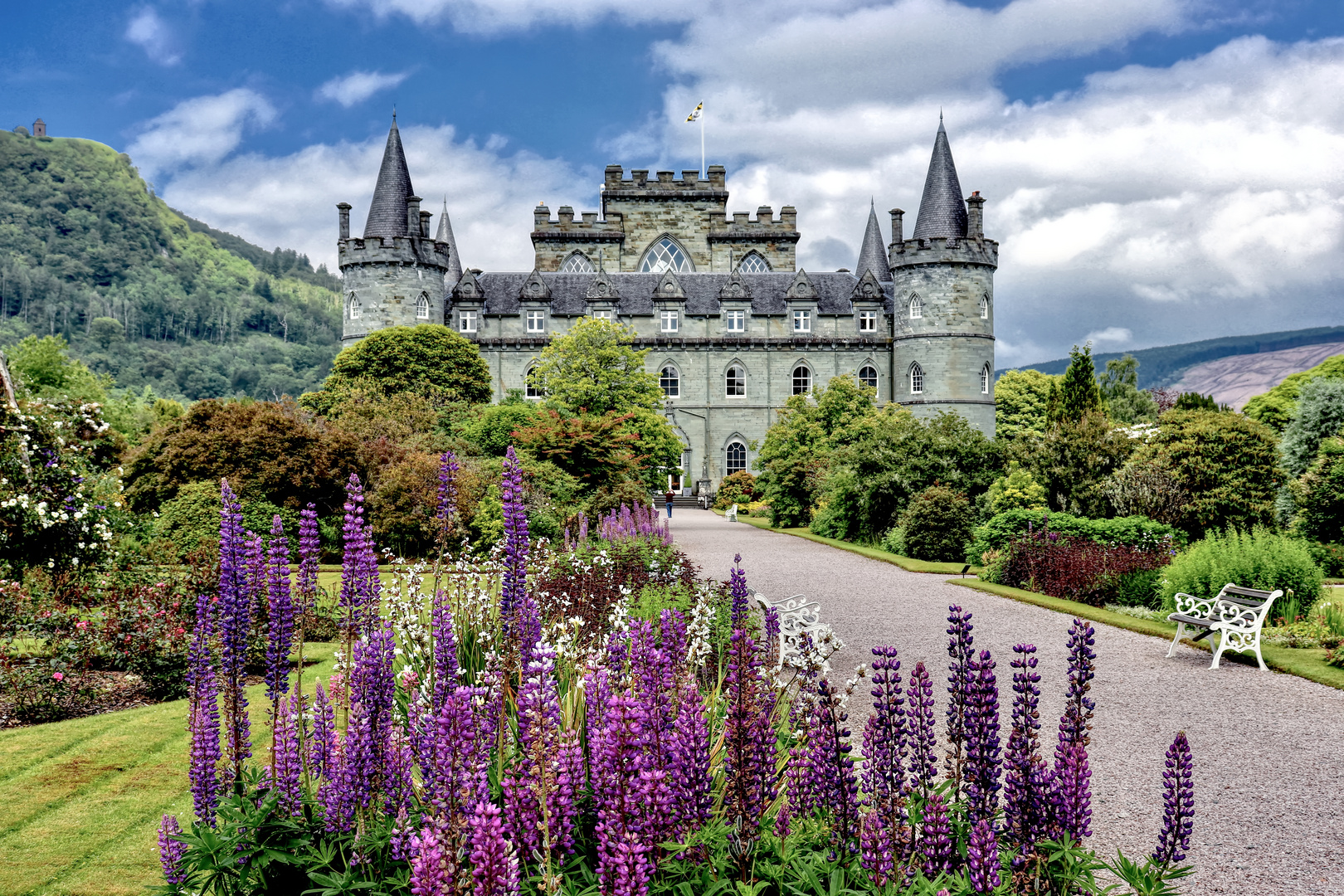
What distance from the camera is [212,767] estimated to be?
3.11 m

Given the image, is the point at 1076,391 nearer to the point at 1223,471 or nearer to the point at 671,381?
the point at 1223,471

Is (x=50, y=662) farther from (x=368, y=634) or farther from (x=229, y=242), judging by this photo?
(x=229, y=242)

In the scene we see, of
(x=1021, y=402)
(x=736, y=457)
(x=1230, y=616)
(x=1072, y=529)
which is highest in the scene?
(x=1021, y=402)

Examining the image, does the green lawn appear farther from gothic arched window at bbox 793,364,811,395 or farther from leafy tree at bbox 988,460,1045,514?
gothic arched window at bbox 793,364,811,395

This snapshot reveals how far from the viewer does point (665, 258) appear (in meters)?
55.7

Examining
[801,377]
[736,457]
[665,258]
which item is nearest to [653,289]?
[665,258]

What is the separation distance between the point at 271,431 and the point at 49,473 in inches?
284

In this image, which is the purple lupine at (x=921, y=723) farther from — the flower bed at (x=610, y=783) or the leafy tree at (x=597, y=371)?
the leafy tree at (x=597, y=371)

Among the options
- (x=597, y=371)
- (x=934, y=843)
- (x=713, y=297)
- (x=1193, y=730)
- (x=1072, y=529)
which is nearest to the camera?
(x=934, y=843)

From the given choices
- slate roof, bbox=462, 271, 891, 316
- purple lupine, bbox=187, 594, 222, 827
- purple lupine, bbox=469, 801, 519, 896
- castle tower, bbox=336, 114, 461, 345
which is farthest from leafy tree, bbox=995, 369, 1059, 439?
purple lupine, bbox=469, 801, 519, 896

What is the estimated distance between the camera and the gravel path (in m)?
4.96

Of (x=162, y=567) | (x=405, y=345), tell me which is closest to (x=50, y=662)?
(x=162, y=567)

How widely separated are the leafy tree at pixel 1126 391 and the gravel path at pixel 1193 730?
41.2 m

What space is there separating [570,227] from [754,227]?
11.2m
